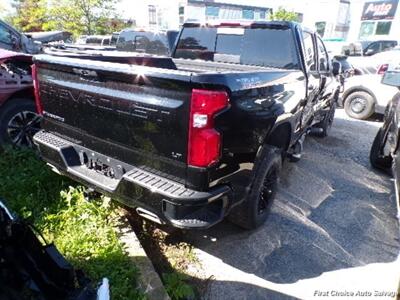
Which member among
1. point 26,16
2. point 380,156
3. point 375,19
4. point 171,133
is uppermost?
point 171,133

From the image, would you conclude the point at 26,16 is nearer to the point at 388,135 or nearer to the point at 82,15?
the point at 82,15

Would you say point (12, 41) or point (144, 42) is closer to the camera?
point (12, 41)

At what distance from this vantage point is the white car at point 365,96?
26.6ft

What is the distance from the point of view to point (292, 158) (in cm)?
442

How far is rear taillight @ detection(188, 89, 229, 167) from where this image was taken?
223cm

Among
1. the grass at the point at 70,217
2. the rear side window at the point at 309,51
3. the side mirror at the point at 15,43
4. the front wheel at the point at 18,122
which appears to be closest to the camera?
the grass at the point at 70,217

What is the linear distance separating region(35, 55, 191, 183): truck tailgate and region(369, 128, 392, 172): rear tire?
405cm

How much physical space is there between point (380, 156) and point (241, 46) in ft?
9.36

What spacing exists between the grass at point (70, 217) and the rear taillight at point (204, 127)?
1.06 meters

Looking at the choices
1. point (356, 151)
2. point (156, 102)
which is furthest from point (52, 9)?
point (156, 102)

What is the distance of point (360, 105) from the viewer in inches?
339

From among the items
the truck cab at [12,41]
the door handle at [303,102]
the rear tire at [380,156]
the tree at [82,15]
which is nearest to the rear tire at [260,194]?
the door handle at [303,102]

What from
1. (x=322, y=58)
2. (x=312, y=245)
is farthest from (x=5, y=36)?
(x=312, y=245)

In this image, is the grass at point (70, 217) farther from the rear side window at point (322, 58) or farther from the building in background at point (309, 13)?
the building in background at point (309, 13)
